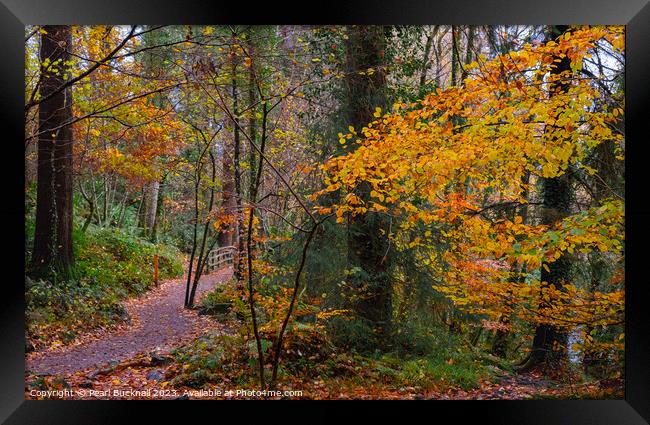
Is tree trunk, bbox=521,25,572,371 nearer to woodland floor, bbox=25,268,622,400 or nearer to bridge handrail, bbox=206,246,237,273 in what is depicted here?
woodland floor, bbox=25,268,622,400

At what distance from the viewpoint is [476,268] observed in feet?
9.89

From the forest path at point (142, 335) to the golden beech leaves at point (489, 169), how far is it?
1591 millimetres

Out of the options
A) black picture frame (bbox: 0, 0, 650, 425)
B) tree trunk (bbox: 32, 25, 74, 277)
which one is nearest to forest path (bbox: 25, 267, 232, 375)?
black picture frame (bbox: 0, 0, 650, 425)

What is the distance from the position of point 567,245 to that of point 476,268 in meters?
0.71

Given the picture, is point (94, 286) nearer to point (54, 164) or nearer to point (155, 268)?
point (155, 268)

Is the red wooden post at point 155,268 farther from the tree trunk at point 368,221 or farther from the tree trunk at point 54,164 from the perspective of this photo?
the tree trunk at point 368,221

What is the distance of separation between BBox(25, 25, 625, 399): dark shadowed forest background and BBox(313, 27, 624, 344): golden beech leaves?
18 mm

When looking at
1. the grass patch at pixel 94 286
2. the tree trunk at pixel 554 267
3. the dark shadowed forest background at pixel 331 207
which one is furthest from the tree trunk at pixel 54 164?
the tree trunk at pixel 554 267

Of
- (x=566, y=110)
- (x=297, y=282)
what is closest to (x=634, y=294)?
(x=566, y=110)

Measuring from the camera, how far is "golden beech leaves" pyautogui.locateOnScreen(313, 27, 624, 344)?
2787 mm

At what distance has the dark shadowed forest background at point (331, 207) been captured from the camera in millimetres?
2701
